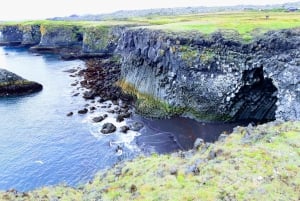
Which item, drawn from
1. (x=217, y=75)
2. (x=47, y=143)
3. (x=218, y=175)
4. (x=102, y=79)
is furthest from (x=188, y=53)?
(x=218, y=175)

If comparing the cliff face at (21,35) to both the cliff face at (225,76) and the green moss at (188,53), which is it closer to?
the cliff face at (225,76)

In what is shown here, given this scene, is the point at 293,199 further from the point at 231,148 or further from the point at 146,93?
the point at 146,93

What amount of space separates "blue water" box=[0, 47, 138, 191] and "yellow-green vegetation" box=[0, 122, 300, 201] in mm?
13911

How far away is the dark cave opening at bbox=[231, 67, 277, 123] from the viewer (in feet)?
174

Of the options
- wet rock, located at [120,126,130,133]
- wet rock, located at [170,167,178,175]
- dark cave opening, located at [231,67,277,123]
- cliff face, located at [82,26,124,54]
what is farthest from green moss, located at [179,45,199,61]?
cliff face, located at [82,26,124,54]

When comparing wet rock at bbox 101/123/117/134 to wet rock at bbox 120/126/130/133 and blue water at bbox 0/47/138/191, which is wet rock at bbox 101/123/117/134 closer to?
wet rock at bbox 120/126/130/133

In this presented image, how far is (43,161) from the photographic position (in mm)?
46312

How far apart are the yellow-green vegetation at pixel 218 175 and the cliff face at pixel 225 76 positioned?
19640 millimetres

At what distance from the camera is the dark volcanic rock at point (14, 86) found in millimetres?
80688

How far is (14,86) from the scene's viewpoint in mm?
81500

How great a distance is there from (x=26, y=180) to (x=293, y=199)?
32009 millimetres

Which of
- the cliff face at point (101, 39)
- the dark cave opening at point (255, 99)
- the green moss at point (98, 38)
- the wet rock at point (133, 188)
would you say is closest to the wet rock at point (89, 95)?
the dark cave opening at point (255, 99)

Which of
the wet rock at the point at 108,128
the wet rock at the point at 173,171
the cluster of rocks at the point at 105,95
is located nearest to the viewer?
the wet rock at the point at 173,171

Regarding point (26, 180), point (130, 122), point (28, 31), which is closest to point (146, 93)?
point (130, 122)
